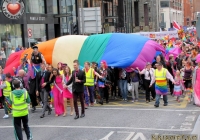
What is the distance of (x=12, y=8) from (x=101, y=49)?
11.8 m

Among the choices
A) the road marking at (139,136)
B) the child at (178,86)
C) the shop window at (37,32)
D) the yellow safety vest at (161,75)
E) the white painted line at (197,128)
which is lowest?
the road marking at (139,136)

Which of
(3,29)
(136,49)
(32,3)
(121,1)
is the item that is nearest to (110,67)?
(136,49)

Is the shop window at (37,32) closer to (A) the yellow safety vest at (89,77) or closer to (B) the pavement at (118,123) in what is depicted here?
(A) the yellow safety vest at (89,77)

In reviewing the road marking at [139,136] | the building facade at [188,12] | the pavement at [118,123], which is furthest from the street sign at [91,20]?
the building facade at [188,12]

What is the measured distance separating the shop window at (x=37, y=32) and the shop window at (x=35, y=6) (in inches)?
46.1

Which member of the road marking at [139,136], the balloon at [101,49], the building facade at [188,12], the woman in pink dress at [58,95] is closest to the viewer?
the road marking at [139,136]

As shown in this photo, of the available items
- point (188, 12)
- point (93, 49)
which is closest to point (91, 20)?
point (93, 49)

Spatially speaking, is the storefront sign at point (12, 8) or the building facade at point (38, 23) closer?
the storefront sign at point (12, 8)

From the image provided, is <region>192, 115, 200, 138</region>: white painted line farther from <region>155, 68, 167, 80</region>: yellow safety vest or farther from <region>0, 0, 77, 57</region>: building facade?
<region>0, 0, 77, 57</region>: building facade

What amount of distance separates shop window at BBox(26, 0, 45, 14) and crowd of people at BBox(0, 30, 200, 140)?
17087 millimetres

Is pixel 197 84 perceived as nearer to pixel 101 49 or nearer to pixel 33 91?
pixel 101 49

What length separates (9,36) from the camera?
29469 mm

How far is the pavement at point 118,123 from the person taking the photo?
33.7 feet

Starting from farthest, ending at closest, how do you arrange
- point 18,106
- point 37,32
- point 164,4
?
point 164,4, point 37,32, point 18,106
